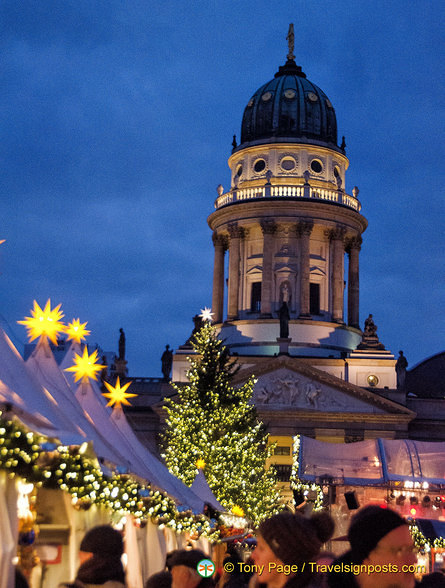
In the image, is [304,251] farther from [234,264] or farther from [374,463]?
[374,463]

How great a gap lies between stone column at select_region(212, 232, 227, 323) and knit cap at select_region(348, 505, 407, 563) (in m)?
84.8

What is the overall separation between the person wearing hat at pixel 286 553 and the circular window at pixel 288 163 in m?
86.2

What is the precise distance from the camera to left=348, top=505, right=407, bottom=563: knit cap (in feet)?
18.7

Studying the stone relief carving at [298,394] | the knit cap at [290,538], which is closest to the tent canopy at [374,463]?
the knit cap at [290,538]

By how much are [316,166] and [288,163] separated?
7.86ft

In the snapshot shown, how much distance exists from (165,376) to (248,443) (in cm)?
3613

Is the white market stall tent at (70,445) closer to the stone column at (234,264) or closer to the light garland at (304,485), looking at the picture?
the light garland at (304,485)

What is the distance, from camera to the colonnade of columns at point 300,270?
8819cm

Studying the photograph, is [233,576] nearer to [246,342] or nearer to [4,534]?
[4,534]

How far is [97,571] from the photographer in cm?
706

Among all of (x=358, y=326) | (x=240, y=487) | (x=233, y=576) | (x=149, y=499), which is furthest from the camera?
(x=358, y=326)

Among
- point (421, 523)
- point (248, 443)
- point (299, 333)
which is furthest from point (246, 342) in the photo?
point (421, 523)

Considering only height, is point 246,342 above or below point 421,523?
above

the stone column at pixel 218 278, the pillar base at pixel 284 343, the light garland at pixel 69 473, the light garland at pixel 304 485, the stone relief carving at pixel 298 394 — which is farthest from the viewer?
the stone column at pixel 218 278
